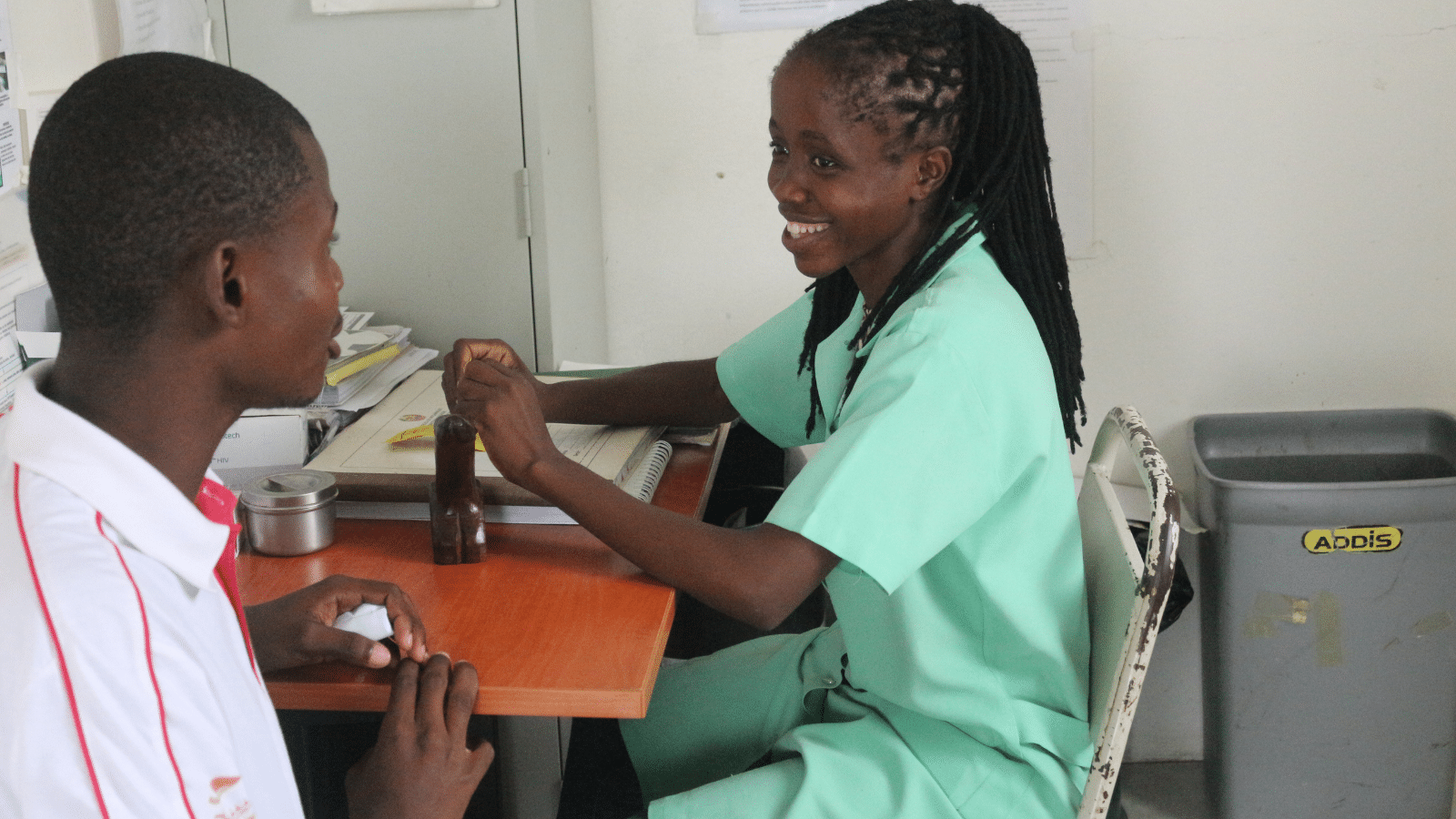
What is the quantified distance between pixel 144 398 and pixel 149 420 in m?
0.02

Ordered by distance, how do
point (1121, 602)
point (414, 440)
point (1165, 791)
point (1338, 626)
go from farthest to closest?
point (1165, 791), point (1338, 626), point (414, 440), point (1121, 602)

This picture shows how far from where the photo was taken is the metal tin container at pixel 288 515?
121cm

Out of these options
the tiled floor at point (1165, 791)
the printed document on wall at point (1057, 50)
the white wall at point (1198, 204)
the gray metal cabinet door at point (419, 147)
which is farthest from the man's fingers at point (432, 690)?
the tiled floor at point (1165, 791)

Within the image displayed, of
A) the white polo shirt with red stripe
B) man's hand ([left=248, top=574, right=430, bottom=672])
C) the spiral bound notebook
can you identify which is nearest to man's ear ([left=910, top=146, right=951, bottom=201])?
the spiral bound notebook

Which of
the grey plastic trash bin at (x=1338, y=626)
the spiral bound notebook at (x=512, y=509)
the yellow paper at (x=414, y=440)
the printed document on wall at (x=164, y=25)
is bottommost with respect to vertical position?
the grey plastic trash bin at (x=1338, y=626)

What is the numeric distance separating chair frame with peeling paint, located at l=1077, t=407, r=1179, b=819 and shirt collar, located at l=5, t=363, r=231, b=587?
0.71 meters

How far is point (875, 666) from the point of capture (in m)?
1.16

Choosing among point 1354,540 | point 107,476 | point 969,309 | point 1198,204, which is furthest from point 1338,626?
point 107,476

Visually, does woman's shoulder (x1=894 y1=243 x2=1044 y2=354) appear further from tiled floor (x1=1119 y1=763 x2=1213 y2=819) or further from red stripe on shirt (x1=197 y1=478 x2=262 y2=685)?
tiled floor (x1=1119 y1=763 x2=1213 y2=819)

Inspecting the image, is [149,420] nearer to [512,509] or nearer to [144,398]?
[144,398]

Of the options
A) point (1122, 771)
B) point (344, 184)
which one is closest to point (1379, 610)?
point (1122, 771)

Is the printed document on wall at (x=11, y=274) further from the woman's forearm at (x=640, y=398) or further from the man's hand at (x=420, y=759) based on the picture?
the man's hand at (x=420, y=759)

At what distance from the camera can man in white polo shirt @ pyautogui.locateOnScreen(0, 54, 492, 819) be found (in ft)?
2.07

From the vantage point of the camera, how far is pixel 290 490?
1221mm
